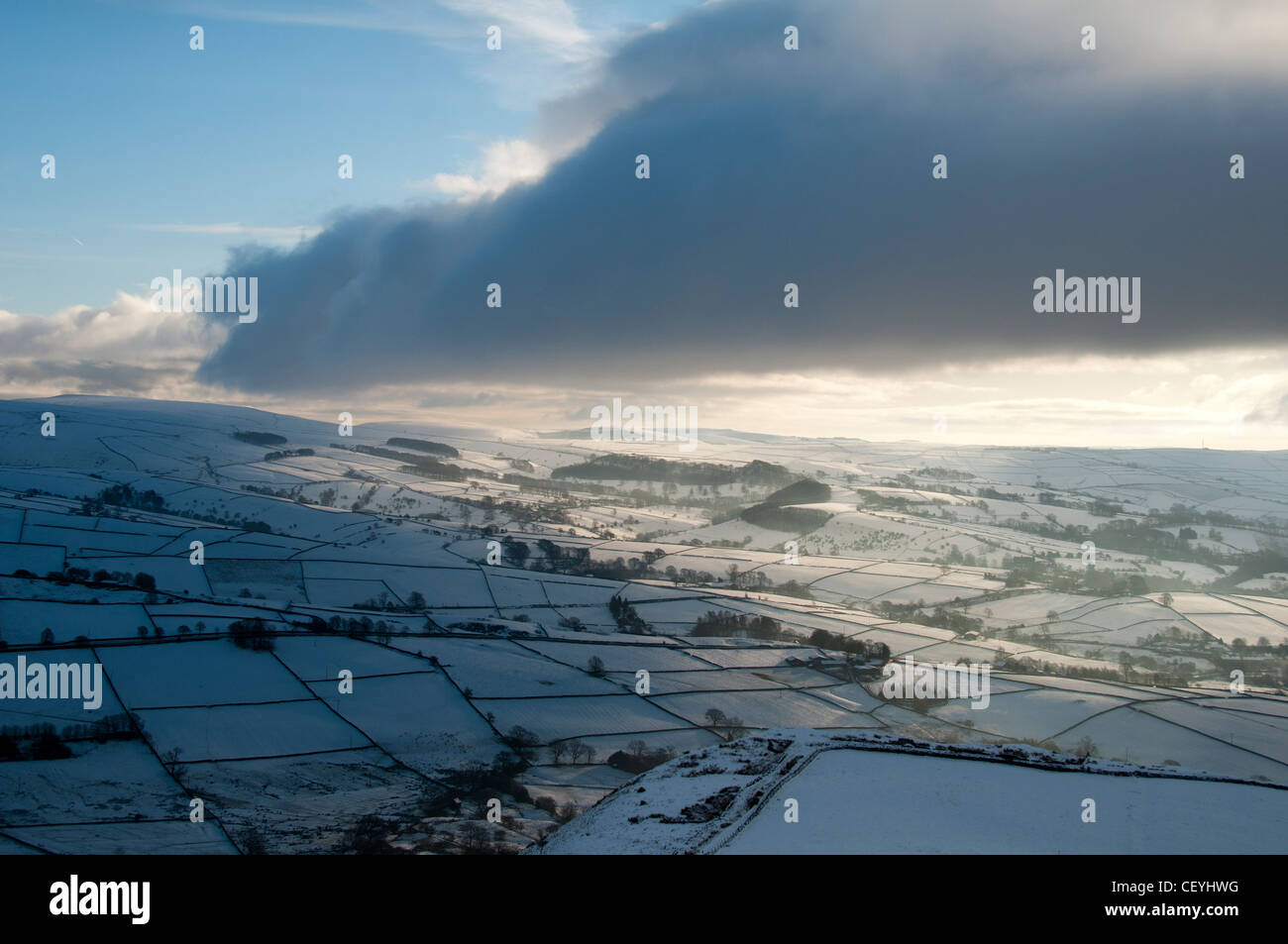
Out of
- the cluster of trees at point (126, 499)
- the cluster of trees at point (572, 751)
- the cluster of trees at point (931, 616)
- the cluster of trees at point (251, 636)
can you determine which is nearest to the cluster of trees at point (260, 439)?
the cluster of trees at point (126, 499)

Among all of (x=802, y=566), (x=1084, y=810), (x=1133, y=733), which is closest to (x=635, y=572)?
(x=802, y=566)

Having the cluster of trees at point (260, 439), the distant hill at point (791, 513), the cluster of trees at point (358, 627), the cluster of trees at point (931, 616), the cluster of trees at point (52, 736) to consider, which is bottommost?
the cluster of trees at point (931, 616)

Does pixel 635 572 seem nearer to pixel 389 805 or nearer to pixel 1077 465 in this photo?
pixel 389 805

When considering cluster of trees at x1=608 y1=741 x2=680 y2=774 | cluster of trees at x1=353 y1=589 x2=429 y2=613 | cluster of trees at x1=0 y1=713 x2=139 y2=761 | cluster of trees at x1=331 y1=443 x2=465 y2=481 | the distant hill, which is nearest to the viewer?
cluster of trees at x1=0 y1=713 x2=139 y2=761

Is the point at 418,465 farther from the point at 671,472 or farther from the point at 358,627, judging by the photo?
the point at 358,627

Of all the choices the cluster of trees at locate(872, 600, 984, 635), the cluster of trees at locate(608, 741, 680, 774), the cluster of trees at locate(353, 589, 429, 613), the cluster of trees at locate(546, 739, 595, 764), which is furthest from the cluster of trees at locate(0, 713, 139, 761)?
the cluster of trees at locate(872, 600, 984, 635)

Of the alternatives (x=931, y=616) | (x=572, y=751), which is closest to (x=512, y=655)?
(x=572, y=751)

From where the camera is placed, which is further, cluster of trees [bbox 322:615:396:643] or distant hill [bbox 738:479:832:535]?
distant hill [bbox 738:479:832:535]

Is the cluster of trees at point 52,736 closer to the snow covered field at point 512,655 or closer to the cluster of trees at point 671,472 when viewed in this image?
the snow covered field at point 512,655

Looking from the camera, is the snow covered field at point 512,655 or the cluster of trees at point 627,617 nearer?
the snow covered field at point 512,655

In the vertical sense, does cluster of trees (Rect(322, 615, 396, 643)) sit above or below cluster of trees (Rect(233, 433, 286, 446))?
below

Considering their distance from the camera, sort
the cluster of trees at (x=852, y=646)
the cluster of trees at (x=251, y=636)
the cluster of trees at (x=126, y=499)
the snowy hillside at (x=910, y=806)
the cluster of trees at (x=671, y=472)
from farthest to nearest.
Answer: the cluster of trees at (x=671, y=472) < the cluster of trees at (x=126, y=499) < the cluster of trees at (x=852, y=646) < the cluster of trees at (x=251, y=636) < the snowy hillside at (x=910, y=806)

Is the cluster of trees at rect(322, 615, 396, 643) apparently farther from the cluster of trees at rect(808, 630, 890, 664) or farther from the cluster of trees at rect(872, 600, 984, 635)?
the cluster of trees at rect(872, 600, 984, 635)
